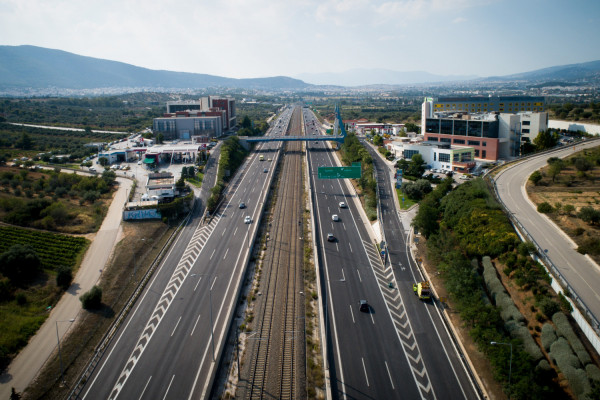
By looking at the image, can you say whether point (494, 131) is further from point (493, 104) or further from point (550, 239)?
point (550, 239)

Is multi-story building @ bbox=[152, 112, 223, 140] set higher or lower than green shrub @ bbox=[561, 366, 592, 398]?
higher

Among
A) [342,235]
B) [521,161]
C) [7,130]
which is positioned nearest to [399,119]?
[521,161]

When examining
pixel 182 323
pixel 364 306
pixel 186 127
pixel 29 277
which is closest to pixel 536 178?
pixel 364 306

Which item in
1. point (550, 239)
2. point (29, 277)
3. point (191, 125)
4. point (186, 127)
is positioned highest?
point (191, 125)

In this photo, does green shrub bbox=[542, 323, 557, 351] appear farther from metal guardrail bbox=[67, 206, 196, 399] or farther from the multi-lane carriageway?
metal guardrail bbox=[67, 206, 196, 399]

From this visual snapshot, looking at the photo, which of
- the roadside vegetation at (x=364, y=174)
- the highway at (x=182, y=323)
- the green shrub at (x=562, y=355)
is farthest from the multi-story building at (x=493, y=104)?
the green shrub at (x=562, y=355)

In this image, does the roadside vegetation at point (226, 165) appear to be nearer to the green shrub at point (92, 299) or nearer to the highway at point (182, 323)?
the highway at point (182, 323)

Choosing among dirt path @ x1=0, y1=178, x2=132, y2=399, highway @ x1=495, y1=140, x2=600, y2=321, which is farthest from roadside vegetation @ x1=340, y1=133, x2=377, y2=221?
dirt path @ x1=0, y1=178, x2=132, y2=399
